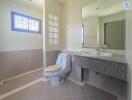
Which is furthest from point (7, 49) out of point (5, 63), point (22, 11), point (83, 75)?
point (83, 75)

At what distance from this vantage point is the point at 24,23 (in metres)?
3.77

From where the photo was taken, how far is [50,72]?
8.81 ft

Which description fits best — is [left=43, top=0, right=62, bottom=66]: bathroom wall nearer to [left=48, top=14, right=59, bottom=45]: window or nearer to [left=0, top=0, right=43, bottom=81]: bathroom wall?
[left=48, top=14, right=59, bottom=45]: window

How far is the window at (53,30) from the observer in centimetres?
343

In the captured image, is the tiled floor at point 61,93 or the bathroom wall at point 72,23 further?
the bathroom wall at point 72,23

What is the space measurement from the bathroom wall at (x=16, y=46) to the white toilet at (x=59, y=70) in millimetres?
1098

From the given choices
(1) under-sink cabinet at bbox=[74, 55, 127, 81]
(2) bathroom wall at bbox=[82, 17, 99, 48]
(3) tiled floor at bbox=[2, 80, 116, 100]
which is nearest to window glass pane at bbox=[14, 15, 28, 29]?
(3) tiled floor at bbox=[2, 80, 116, 100]

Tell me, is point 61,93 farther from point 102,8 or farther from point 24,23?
point 24,23

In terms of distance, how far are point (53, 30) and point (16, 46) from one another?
46.5 inches

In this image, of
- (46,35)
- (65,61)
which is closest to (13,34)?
(46,35)

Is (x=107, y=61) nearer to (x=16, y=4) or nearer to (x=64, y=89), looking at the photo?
(x=64, y=89)

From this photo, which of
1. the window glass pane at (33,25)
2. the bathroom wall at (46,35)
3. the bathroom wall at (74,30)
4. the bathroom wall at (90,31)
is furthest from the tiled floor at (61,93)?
the window glass pane at (33,25)

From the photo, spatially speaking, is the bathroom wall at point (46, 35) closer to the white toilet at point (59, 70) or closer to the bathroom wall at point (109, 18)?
the white toilet at point (59, 70)

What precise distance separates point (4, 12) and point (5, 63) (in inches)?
51.5
